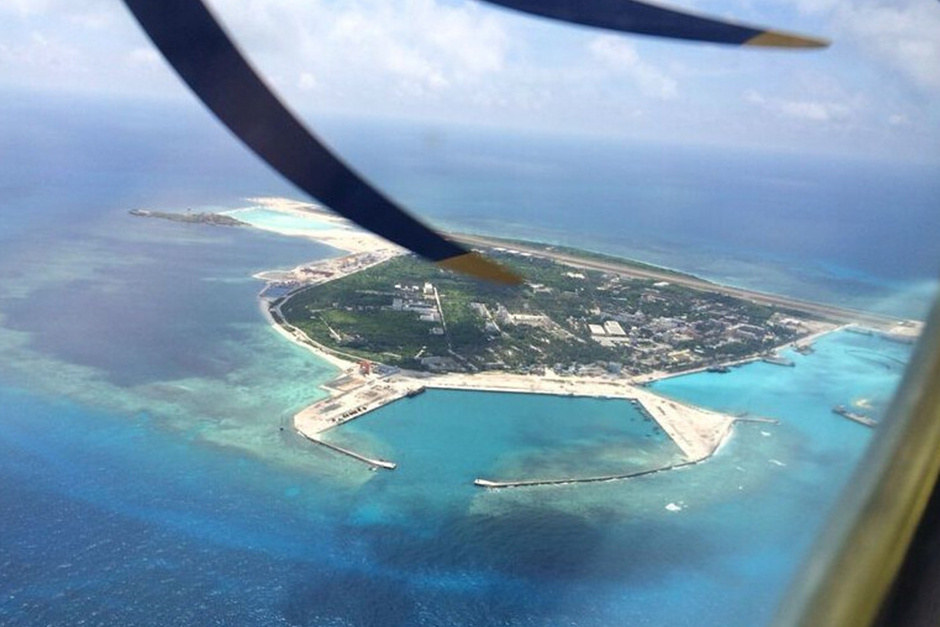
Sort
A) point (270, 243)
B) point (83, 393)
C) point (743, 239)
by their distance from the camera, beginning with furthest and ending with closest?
point (743, 239)
point (270, 243)
point (83, 393)

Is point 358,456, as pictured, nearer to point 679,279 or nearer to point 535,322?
point 535,322

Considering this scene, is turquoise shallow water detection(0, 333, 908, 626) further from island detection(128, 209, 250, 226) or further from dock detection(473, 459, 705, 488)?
island detection(128, 209, 250, 226)

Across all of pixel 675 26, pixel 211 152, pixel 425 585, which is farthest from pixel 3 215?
pixel 675 26

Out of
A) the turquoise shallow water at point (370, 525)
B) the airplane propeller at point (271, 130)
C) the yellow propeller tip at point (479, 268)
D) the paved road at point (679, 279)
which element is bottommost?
the turquoise shallow water at point (370, 525)

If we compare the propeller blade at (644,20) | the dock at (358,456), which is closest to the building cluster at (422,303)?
the dock at (358,456)

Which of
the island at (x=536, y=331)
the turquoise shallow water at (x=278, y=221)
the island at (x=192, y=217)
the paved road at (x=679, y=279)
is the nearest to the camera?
the island at (x=536, y=331)

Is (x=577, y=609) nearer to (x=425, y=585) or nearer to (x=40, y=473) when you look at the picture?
(x=425, y=585)

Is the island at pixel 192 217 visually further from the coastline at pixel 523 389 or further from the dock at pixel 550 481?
the dock at pixel 550 481
